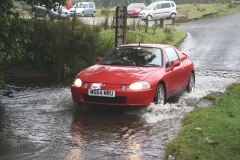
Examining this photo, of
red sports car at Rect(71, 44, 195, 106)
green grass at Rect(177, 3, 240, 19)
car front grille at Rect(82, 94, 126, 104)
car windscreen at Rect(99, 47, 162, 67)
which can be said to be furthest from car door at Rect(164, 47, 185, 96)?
green grass at Rect(177, 3, 240, 19)

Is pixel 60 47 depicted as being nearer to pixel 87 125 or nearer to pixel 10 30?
pixel 10 30

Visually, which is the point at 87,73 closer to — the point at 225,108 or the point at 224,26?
the point at 225,108

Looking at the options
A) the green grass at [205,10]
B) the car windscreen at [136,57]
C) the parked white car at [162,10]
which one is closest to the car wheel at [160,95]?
the car windscreen at [136,57]

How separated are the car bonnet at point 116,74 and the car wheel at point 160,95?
0.40m

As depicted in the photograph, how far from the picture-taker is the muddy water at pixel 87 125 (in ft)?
23.0

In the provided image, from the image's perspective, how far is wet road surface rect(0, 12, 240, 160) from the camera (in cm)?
696

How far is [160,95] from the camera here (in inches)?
408

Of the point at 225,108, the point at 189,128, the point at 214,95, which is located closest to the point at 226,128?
the point at 189,128

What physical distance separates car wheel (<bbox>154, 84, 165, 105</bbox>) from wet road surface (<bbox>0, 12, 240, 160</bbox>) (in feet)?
0.56

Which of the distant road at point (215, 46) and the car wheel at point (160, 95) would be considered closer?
the car wheel at point (160, 95)

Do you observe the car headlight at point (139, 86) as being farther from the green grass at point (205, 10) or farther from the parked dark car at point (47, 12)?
the green grass at point (205, 10)

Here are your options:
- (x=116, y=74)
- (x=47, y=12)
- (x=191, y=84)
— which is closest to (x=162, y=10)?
(x=47, y=12)

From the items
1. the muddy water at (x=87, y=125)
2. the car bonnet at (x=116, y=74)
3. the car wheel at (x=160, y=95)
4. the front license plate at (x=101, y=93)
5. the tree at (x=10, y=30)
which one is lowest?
the muddy water at (x=87, y=125)

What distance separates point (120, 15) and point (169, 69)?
578cm
